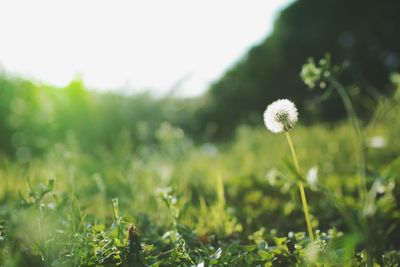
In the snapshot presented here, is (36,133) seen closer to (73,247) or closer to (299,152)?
(299,152)

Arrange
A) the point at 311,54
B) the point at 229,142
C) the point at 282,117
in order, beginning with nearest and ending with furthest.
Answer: the point at 282,117 → the point at 229,142 → the point at 311,54

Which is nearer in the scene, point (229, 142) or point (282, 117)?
point (282, 117)

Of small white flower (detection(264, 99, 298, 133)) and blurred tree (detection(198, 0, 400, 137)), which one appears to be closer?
small white flower (detection(264, 99, 298, 133))

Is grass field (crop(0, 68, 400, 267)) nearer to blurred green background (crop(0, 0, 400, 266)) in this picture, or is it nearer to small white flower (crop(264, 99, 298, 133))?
blurred green background (crop(0, 0, 400, 266))

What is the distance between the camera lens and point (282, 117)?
115 cm

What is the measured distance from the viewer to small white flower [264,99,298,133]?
3.73 feet

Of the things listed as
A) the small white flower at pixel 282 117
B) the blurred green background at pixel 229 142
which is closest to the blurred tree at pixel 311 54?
the blurred green background at pixel 229 142

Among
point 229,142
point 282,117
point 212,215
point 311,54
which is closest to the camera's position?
point 282,117

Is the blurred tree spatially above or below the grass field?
above

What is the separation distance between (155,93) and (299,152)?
4.75m

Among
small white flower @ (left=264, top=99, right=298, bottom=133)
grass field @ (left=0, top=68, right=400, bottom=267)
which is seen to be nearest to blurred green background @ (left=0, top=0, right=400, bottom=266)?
grass field @ (left=0, top=68, right=400, bottom=267)

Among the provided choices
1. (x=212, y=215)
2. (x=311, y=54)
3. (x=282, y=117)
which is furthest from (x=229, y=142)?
(x=282, y=117)

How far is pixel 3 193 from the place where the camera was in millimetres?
2576

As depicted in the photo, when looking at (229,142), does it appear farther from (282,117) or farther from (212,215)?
(282,117)
